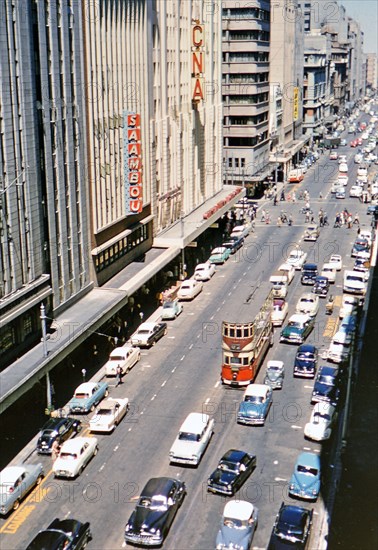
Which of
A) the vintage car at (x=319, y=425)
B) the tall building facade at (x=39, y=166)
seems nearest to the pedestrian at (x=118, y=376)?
the tall building facade at (x=39, y=166)

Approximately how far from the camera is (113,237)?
2422 inches

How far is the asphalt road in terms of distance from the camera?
1436 inches

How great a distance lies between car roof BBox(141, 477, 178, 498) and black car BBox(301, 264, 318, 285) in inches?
1698

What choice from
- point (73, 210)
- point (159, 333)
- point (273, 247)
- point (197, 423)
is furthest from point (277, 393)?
point (273, 247)

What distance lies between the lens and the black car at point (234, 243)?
91188 mm

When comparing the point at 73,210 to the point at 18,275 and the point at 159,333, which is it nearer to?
the point at 18,275

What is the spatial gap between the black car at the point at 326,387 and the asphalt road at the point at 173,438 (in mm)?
1015

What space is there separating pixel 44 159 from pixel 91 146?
8.23 metres

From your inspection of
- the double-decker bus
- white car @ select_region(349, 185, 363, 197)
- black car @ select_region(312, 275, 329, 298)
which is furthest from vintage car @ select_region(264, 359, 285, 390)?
white car @ select_region(349, 185, 363, 197)

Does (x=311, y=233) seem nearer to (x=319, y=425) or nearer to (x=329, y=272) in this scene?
(x=329, y=272)

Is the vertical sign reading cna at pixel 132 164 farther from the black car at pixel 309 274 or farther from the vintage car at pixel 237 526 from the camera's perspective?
the vintage car at pixel 237 526

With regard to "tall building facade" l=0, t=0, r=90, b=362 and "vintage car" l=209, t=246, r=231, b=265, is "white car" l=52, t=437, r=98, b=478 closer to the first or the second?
"tall building facade" l=0, t=0, r=90, b=362

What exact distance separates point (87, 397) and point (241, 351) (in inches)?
434

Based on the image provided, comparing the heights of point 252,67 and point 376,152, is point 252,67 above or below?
above
